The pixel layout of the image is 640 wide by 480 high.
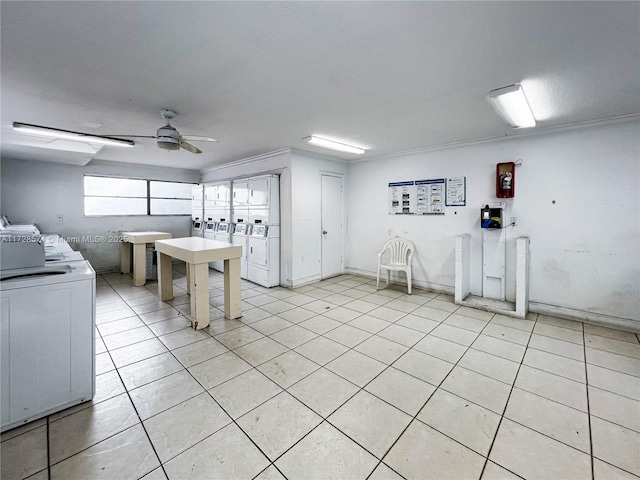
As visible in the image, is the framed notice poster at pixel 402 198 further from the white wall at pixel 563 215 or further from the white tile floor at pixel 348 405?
the white tile floor at pixel 348 405

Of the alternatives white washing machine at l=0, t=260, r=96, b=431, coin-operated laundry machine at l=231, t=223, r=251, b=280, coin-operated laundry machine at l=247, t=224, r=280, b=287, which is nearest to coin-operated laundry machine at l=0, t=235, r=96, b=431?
white washing machine at l=0, t=260, r=96, b=431

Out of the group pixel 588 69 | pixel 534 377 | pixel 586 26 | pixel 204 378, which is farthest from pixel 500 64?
pixel 204 378

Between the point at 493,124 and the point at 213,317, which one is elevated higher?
the point at 493,124

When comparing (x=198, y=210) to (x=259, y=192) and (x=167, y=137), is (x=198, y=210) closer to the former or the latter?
(x=259, y=192)

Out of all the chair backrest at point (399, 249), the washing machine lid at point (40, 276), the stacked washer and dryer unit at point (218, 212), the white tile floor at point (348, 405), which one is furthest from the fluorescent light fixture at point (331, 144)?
the washing machine lid at point (40, 276)

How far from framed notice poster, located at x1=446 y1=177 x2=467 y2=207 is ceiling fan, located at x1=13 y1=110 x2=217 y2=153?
144 inches

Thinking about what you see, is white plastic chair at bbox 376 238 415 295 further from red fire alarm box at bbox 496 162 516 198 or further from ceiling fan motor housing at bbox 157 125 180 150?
ceiling fan motor housing at bbox 157 125 180 150

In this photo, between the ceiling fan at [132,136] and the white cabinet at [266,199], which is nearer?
the ceiling fan at [132,136]

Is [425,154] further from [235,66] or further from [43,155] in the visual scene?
[43,155]

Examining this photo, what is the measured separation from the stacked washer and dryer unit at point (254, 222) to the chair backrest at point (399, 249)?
2.12 meters

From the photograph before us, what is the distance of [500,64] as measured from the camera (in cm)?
209

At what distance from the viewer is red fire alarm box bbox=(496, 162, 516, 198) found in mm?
3988

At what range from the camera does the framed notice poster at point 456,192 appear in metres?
4.50

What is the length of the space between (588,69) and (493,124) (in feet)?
4.43
